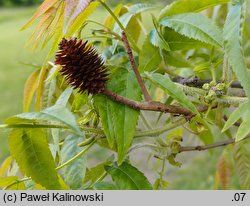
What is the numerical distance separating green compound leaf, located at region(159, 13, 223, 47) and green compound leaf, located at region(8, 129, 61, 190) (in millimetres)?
210

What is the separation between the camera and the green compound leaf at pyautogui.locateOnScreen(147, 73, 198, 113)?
56 cm

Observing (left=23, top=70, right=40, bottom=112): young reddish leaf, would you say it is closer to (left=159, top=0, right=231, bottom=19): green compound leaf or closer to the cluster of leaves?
the cluster of leaves

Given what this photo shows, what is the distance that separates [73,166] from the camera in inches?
26.0

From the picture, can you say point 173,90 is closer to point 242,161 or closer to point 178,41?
point 178,41

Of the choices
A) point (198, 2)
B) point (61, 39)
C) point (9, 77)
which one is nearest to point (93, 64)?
point (61, 39)

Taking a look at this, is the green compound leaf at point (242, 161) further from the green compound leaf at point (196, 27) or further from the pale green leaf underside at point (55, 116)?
the pale green leaf underside at point (55, 116)

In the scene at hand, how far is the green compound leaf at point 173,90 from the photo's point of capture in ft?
1.83

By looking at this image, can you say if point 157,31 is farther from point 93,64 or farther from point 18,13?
point 18,13

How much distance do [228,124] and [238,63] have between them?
70mm

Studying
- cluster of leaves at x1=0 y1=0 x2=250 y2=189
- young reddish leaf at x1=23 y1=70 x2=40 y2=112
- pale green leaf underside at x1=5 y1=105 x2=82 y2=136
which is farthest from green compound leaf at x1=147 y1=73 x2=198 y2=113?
young reddish leaf at x1=23 y1=70 x2=40 y2=112

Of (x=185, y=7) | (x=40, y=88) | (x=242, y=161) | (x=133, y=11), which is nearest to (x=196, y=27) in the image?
(x=185, y=7)

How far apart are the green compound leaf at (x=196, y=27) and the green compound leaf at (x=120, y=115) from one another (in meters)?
0.08

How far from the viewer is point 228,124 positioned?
20.8 inches
